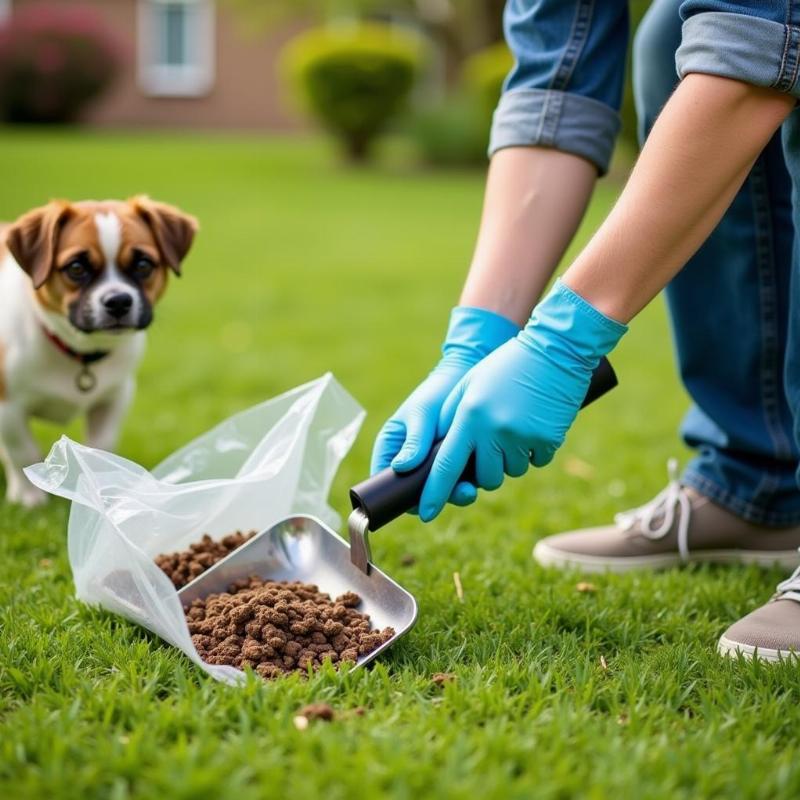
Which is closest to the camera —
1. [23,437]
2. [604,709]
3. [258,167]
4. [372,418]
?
[604,709]

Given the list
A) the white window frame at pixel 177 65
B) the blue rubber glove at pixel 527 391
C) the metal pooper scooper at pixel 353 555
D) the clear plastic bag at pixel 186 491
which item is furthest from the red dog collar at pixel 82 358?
the white window frame at pixel 177 65

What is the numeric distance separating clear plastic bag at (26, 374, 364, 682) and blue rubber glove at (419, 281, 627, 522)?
0.51m

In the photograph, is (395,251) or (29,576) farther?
(395,251)

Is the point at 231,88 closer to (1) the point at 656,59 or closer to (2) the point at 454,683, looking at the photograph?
(1) the point at 656,59

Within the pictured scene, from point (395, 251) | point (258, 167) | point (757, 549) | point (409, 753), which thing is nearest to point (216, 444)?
point (409, 753)

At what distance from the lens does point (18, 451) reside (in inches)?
124

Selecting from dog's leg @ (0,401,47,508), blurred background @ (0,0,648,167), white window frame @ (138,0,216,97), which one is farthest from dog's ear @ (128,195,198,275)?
white window frame @ (138,0,216,97)

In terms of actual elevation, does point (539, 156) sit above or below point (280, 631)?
above

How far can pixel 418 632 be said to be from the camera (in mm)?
2203

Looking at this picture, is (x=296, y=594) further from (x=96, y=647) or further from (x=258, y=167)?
(x=258, y=167)

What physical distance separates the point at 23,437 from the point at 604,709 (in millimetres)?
1951

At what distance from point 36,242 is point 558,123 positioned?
1.47 metres

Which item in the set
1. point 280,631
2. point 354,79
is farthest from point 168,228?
point 354,79

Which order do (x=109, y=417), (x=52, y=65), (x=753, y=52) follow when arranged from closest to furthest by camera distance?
(x=753, y=52), (x=109, y=417), (x=52, y=65)
